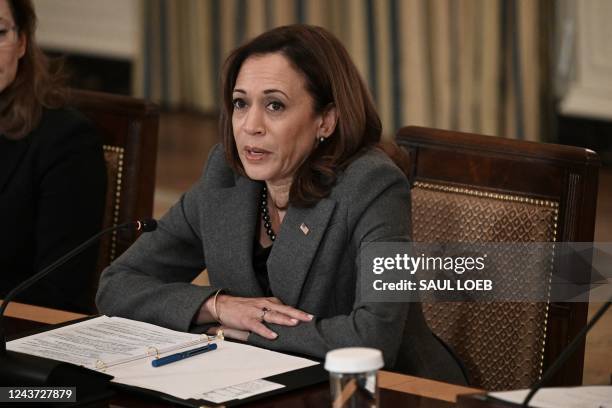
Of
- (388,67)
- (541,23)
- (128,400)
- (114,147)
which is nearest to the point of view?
(128,400)

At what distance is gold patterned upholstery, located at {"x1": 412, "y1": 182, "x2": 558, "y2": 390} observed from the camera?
2438 millimetres

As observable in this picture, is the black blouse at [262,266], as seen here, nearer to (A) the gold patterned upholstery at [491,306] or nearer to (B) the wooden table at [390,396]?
(A) the gold patterned upholstery at [491,306]

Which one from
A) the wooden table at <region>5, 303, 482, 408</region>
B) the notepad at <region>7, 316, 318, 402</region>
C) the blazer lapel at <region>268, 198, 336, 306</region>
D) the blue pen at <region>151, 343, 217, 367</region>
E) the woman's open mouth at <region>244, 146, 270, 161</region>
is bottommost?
the wooden table at <region>5, 303, 482, 408</region>

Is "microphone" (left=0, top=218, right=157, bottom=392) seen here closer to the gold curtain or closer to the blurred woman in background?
the blurred woman in background

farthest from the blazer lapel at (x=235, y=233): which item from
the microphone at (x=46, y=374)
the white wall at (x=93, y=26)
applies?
the white wall at (x=93, y=26)

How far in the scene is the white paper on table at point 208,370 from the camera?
5.98ft

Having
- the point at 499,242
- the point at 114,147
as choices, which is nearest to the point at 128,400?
the point at 499,242

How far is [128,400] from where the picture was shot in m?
1.79

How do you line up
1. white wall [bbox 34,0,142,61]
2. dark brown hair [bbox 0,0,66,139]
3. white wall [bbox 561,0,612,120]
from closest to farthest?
dark brown hair [bbox 0,0,66,139] < white wall [bbox 561,0,612,120] < white wall [bbox 34,0,142,61]

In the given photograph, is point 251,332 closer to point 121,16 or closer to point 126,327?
point 126,327

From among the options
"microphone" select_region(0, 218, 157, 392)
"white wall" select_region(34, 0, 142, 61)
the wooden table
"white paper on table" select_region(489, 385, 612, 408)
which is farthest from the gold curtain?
"microphone" select_region(0, 218, 157, 392)

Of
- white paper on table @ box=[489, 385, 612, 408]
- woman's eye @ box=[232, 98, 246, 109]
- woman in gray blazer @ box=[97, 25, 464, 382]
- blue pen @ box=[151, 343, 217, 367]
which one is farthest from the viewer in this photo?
woman's eye @ box=[232, 98, 246, 109]

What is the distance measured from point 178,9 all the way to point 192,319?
6004 millimetres

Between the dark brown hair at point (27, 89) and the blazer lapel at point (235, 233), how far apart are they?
2.64 feet
